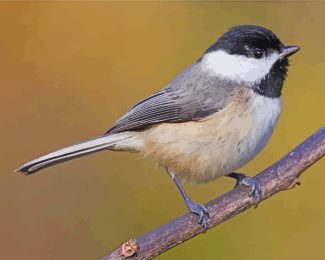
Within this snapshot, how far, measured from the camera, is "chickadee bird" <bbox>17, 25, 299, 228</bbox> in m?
2.32

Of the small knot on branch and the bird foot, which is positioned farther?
the bird foot

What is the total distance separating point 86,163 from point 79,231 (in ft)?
1.08

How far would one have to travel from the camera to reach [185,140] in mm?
2385

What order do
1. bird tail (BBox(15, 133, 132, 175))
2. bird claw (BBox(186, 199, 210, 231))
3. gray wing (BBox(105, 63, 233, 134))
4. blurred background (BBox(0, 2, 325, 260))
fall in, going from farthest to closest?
blurred background (BBox(0, 2, 325, 260)) → gray wing (BBox(105, 63, 233, 134)) → bird tail (BBox(15, 133, 132, 175)) → bird claw (BBox(186, 199, 210, 231))

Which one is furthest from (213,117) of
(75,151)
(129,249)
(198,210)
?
(129,249)

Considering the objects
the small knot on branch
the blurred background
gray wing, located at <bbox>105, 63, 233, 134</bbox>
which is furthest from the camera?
the blurred background

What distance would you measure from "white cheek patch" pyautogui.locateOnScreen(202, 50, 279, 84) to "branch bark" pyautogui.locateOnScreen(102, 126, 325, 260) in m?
0.47

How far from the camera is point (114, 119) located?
3.03m

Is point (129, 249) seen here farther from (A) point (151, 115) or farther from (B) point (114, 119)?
(B) point (114, 119)

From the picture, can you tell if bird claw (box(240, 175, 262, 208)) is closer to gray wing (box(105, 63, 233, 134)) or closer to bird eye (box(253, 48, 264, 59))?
gray wing (box(105, 63, 233, 134))

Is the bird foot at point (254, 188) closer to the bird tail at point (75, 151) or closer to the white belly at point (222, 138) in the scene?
the white belly at point (222, 138)

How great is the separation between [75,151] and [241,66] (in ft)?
2.21

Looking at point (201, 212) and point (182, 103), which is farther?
point (182, 103)

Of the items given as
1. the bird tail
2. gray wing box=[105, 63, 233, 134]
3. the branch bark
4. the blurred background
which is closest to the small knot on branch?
the branch bark
